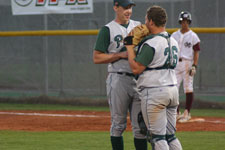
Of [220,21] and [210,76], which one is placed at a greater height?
[220,21]

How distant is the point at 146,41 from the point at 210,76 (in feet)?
25.7

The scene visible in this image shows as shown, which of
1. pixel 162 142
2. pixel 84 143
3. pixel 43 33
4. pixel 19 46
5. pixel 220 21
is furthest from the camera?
pixel 19 46

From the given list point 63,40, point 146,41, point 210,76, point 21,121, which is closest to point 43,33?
point 63,40

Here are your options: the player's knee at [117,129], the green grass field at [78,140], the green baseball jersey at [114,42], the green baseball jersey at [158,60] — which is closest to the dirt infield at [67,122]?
the green grass field at [78,140]

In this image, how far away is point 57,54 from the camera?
14.1 meters

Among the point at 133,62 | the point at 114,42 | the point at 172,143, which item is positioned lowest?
the point at 172,143

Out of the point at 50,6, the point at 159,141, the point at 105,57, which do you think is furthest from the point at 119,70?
the point at 50,6

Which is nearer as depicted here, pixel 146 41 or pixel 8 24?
pixel 146 41

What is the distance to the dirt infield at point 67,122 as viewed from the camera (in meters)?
9.48

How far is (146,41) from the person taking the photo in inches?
203

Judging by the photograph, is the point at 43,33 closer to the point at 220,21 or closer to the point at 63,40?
the point at 63,40

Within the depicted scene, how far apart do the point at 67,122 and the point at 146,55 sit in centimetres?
552

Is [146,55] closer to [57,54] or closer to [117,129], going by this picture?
[117,129]

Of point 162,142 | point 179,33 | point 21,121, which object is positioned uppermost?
point 179,33
